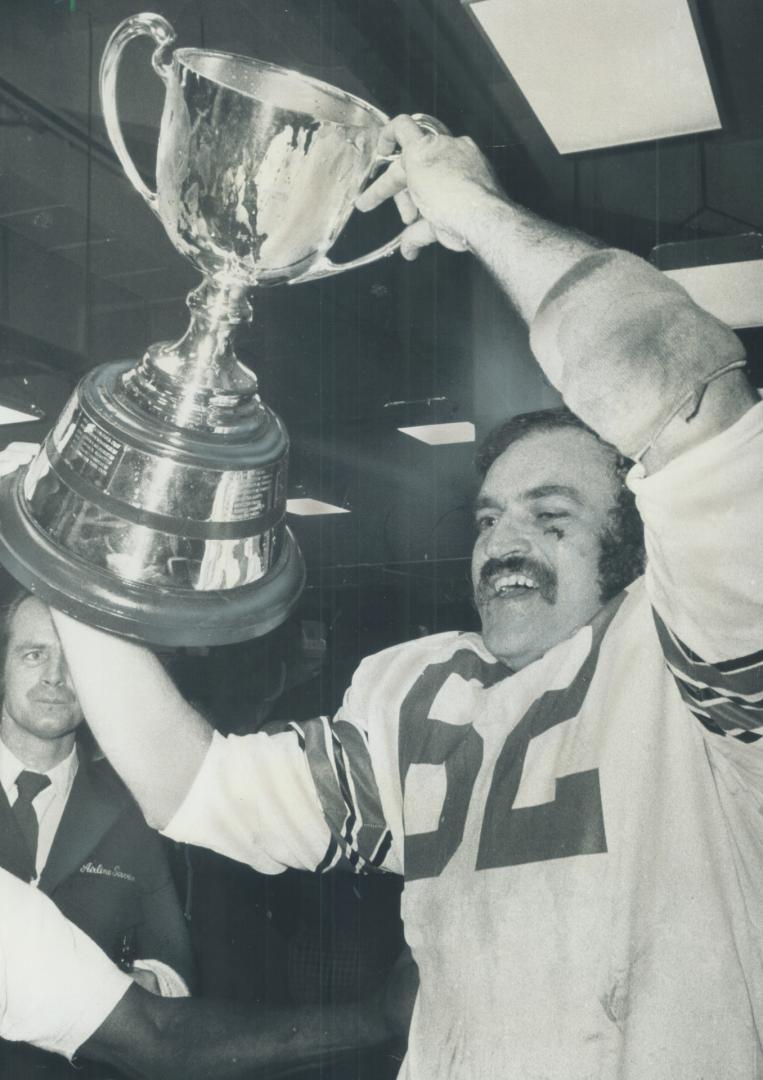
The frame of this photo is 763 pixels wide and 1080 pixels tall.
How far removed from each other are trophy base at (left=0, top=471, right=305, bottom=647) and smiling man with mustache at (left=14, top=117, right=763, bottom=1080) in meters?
0.26

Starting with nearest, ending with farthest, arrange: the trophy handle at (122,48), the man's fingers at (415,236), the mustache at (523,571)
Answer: the trophy handle at (122,48) < the man's fingers at (415,236) < the mustache at (523,571)

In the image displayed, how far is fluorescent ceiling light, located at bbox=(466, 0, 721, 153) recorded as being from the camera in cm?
104

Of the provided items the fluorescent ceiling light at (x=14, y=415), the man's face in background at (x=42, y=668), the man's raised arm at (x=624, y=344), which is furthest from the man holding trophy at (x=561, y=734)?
the fluorescent ceiling light at (x=14, y=415)

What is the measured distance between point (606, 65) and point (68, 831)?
3.45 feet

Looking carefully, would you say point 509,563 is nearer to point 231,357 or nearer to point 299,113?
point 231,357

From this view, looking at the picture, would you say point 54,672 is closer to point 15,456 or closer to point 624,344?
point 15,456

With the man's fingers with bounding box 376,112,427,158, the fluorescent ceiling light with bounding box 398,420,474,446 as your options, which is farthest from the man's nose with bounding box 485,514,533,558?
the man's fingers with bounding box 376,112,427,158

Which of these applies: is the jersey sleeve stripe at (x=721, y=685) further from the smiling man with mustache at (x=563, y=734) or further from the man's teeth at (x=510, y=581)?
the man's teeth at (x=510, y=581)

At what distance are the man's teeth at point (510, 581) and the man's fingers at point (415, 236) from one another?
42cm

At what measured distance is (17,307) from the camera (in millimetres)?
1253

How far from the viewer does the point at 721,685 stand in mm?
675

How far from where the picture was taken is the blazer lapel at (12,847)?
46.9 inches

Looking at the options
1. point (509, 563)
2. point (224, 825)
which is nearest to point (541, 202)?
point (509, 563)

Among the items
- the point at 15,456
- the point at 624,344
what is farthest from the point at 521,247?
the point at 15,456
